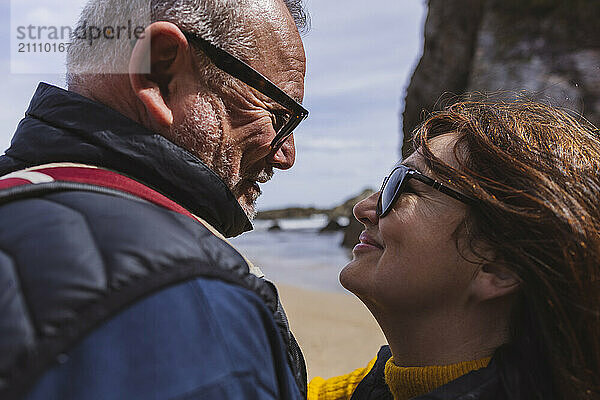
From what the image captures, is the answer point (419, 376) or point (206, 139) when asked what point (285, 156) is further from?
point (419, 376)

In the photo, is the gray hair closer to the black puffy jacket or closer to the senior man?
the senior man

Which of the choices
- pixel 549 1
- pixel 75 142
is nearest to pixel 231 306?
pixel 75 142

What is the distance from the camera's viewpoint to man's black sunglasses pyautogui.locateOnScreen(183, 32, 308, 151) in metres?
1.73

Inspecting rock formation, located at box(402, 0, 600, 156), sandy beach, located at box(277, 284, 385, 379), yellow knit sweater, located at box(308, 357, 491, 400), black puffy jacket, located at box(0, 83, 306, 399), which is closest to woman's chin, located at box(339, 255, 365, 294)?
yellow knit sweater, located at box(308, 357, 491, 400)

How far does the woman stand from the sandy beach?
17.9 feet

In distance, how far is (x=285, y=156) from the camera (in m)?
2.21

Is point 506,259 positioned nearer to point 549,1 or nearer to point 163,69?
point 163,69

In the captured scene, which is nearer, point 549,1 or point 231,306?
point 231,306

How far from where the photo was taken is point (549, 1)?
13.5 m

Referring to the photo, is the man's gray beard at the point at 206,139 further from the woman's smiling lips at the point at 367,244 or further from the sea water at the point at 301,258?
the sea water at the point at 301,258

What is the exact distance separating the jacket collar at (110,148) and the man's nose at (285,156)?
0.56m

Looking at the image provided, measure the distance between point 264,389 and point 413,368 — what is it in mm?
1009

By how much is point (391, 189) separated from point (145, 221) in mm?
1198

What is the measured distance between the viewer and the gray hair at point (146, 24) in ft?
5.61
